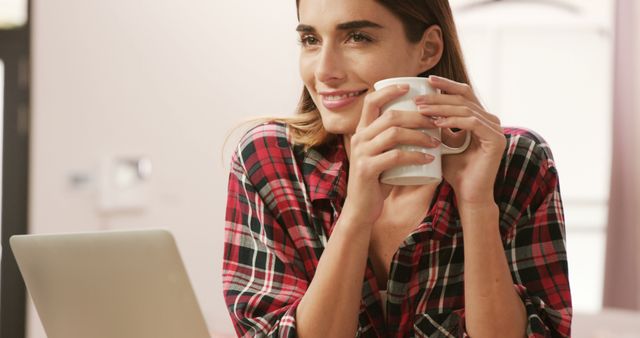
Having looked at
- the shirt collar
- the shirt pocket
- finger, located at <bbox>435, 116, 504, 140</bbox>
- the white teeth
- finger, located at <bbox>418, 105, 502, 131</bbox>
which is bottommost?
the shirt pocket

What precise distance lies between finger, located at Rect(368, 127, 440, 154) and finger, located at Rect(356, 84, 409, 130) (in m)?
0.03

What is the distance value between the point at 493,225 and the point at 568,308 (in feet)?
0.63

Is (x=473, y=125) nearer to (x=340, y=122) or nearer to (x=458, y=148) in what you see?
(x=458, y=148)

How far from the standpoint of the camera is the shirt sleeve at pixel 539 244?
115cm

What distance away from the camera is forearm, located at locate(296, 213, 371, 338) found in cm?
106

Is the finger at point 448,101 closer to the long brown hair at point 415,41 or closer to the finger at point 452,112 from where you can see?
the finger at point 452,112

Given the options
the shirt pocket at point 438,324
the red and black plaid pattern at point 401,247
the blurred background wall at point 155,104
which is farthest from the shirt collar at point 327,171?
the blurred background wall at point 155,104

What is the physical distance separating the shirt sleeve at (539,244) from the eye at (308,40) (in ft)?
1.13

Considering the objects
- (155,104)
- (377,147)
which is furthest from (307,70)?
(155,104)

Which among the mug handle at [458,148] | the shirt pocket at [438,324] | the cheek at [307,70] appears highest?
the cheek at [307,70]

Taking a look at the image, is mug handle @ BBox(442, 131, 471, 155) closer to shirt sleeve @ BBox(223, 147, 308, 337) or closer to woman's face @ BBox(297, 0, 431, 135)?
woman's face @ BBox(297, 0, 431, 135)

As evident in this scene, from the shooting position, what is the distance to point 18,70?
9.64 ft

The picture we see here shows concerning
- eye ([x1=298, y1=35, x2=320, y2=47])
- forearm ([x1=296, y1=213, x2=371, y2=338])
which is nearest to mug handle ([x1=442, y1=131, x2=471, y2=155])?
forearm ([x1=296, y1=213, x2=371, y2=338])

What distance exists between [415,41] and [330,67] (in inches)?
6.9
